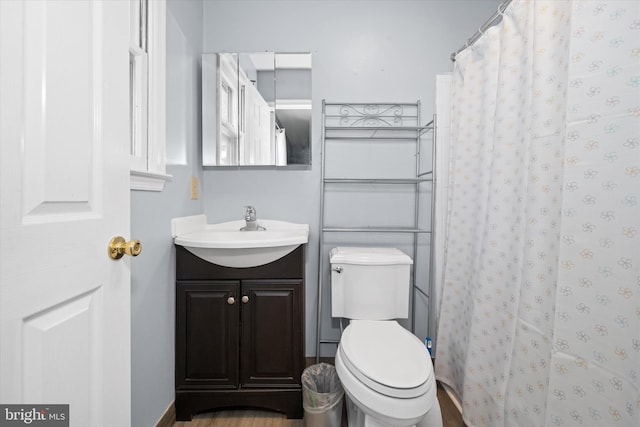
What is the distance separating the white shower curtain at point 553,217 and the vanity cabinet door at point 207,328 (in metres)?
1.12

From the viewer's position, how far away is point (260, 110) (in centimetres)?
174

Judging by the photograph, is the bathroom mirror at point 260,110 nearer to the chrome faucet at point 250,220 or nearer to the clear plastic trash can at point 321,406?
the chrome faucet at point 250,220

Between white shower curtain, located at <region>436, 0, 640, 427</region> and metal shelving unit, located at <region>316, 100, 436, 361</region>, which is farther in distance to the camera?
metal shelving unit, located at <region>316, 100, 436, 361</region>

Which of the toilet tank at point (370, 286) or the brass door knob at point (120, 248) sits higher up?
the brass door knob at point (120, 248)

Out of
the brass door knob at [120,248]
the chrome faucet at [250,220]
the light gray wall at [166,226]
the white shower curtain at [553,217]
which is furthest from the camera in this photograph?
the chrome faucet at [250,220]

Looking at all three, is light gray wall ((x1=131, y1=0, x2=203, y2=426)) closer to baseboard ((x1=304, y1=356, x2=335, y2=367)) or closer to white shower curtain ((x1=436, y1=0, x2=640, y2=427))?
baseboard ((x1=304, y1=356, x2=335, y2=367))

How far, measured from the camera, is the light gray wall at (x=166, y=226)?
3.67 ft

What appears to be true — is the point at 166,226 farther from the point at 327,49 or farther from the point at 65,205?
the point at 327,49

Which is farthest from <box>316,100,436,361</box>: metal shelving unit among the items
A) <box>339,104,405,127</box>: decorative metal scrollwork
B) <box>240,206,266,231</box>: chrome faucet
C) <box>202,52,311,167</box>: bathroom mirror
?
<box>240,206,266,231</box>: chrome faucet

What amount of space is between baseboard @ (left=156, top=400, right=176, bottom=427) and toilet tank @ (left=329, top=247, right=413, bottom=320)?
884 millimetres

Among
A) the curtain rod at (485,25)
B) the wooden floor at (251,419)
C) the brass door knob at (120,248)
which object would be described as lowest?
the wooden floor at (251,419)

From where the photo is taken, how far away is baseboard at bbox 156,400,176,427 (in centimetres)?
128

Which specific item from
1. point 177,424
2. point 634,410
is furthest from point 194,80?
point 634,410

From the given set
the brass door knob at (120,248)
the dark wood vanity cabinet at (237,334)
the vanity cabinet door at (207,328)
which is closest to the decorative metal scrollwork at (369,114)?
the dark wood vanity cabinet at (237,334)
